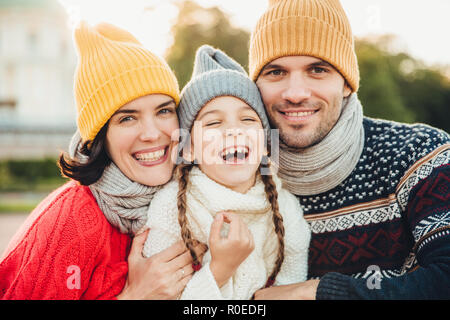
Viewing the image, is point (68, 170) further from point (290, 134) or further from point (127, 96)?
point (290, 134)

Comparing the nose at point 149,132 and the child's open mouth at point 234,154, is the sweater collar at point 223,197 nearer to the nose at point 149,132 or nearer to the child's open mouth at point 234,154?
the child's open mouth at point 234,154

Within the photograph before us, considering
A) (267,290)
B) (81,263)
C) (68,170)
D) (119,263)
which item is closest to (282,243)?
(267,290)

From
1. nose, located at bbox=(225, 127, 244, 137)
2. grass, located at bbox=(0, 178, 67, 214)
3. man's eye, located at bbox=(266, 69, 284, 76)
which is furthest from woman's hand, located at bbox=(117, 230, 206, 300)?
grass, located at bbox=(0, 178, 67, 214)

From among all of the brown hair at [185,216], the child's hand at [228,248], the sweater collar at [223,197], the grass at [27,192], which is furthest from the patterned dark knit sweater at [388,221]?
the grass at [27,192]

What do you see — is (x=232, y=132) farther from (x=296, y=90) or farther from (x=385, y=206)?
(x=385, y=206)

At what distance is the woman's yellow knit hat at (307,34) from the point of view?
118 inches

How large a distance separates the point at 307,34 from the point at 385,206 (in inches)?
53.7

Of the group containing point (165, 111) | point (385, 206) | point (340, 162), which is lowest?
point (385, 206)

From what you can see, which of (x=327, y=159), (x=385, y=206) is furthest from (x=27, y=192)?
(x=385, y=206)

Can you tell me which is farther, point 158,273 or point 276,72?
point 276,72

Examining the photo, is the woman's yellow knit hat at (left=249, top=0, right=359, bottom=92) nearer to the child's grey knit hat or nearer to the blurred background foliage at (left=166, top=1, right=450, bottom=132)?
the child's grey knit hat

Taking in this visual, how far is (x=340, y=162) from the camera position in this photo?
9.39 ft

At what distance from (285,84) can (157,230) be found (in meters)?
1.43

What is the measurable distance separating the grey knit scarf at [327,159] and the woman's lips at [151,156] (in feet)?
3.00
